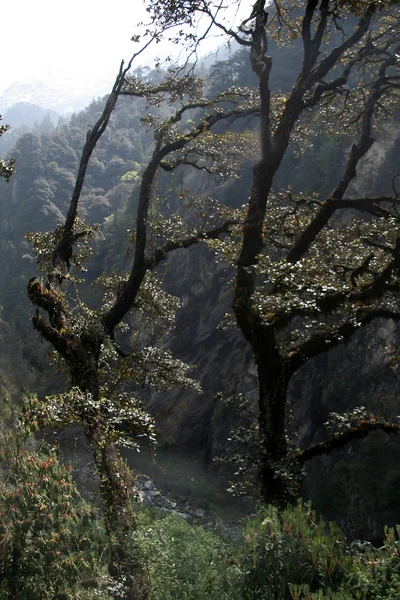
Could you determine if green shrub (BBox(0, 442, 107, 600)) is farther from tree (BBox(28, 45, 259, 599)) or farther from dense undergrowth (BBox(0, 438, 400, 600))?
tree (BBox(28, 45, 259, 599))

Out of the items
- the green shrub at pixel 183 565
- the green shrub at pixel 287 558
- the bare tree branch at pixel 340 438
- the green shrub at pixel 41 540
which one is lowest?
the green shrub at pixel 41 540

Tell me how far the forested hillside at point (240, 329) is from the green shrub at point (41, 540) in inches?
4.6

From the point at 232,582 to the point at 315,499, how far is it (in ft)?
41.3

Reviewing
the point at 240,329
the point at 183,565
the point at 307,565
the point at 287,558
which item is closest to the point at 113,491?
the point at 183,565

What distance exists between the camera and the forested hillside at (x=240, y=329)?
5.75m

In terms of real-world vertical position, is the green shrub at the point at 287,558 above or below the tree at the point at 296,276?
below

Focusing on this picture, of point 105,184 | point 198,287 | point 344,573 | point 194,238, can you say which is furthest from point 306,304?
point 105,184

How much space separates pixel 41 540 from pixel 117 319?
317cm

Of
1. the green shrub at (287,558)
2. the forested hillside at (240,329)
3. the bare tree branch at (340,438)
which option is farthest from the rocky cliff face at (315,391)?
the green shrub at (287,558)

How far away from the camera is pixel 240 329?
32.0 ft

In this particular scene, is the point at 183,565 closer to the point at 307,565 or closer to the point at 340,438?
the point at 307,565

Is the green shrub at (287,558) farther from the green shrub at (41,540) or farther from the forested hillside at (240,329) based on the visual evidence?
the green shrub at (41,540)

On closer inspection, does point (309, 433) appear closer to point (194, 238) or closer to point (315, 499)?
point (315, 499)

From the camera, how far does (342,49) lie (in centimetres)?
720
